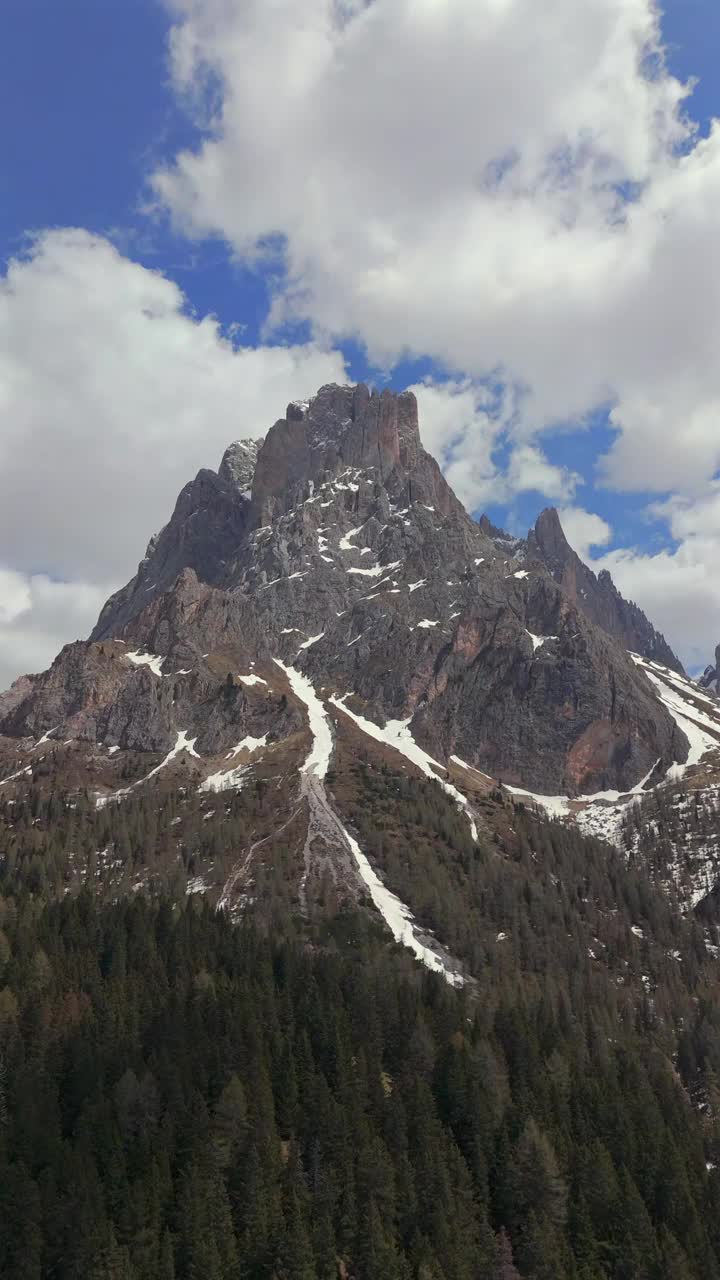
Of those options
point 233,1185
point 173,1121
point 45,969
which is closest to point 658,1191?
point 233,1185

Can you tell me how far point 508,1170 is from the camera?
105 metres

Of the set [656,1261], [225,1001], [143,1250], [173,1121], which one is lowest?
[656,1261]

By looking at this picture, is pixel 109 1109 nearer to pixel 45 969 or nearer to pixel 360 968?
pixel 45 969

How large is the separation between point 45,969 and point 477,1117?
6607cm

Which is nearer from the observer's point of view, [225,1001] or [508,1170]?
[508,1170]

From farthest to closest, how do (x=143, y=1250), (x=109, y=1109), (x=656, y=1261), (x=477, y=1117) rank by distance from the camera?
1. (x=477, y=1117)
2. (x=109, y=1109)
3. (x=656, y=1261)
4. (x=143, y=1250)

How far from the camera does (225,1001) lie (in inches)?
5084

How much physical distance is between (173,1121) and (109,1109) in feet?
24.3

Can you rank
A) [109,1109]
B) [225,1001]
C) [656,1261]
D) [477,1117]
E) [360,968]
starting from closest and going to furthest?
[656,1261]
[109,1109]
[477,1117]
[225,1001]
[360,968]

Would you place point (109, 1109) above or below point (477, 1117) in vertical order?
above

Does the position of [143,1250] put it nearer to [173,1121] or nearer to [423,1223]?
[173,1121]

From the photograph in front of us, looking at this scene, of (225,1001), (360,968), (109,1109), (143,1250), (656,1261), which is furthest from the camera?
(360,968)

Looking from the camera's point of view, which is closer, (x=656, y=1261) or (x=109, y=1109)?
(x=656, y=1261)

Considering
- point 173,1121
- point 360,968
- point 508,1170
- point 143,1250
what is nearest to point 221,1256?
point 143,1250
